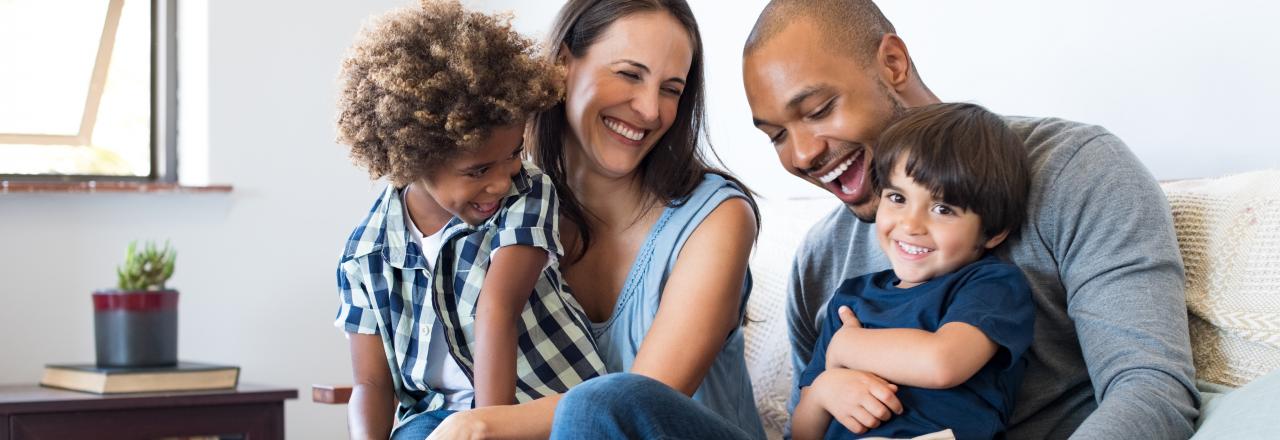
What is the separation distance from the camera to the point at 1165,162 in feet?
5.82

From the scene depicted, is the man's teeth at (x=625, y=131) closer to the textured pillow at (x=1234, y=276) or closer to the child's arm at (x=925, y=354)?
the child's arm at (x=925, y=354)

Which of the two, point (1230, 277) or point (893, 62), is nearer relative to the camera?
point (1230, 277)

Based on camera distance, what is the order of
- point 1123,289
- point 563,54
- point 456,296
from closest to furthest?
point 1123,289, point 456,296, point 563,54

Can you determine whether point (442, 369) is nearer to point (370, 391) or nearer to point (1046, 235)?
point (370, 391)

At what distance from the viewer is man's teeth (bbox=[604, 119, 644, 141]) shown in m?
1.65

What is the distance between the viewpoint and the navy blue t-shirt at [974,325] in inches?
50.0

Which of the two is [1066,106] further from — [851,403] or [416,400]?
[416,400]

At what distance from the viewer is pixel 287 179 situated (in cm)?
332

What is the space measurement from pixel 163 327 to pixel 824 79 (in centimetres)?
168

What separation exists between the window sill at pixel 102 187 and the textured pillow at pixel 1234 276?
244 cm

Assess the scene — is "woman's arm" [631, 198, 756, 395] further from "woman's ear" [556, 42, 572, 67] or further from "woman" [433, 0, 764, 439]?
"woman's ear" [556, 42, 572, 67]

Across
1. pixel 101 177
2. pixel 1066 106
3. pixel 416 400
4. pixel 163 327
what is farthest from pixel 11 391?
pixel 1066 106

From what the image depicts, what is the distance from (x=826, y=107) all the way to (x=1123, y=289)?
1.65 feet

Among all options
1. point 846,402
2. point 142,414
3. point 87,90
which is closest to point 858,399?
point 846,402
